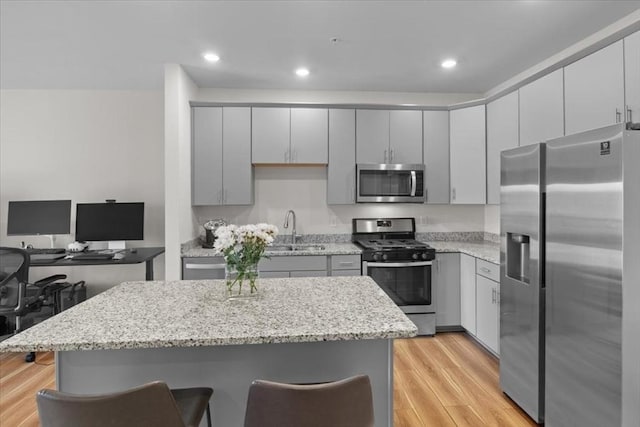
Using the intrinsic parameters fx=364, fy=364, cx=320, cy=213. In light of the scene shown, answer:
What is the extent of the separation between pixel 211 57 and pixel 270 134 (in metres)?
0.95

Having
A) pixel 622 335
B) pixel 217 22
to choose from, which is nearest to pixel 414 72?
pixel 217 22

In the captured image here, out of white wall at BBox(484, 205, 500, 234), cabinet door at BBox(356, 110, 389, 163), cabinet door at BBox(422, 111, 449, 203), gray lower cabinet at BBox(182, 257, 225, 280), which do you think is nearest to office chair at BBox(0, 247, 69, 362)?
gray lower cabinet at BBox(182, 257, 225, 280)

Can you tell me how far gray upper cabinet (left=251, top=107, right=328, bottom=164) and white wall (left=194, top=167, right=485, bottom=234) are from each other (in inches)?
11.5

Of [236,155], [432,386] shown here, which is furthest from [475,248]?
[236,155]

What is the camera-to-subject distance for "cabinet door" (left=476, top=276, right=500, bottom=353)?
313 centimetres

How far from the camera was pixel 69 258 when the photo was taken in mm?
3295

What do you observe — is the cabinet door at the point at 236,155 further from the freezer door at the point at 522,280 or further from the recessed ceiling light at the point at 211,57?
the freezer door at the point at 522,280

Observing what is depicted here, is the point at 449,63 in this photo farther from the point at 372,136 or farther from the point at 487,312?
the point at 487,312

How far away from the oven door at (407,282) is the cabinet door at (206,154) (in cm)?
177

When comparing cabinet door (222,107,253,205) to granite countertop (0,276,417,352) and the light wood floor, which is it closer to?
granite countertop (0,276,417,352)

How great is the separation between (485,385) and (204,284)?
216 cm

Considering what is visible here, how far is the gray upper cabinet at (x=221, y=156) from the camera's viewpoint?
149 inches

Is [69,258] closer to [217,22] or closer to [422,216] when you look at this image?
[217,22]

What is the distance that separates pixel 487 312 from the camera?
3.26 meters
